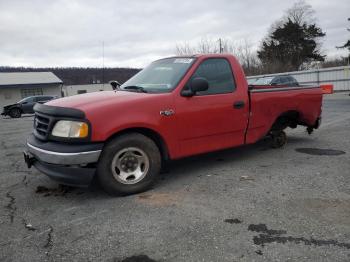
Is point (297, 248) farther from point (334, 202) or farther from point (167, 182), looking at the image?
point (167, 182)

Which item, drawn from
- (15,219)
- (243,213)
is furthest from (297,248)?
(15,219)

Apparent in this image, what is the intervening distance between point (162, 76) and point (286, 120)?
9.55 ft

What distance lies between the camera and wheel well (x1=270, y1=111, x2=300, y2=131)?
6776mm

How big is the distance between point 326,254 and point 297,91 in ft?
13.9

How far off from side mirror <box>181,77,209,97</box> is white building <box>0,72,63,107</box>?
4364cm

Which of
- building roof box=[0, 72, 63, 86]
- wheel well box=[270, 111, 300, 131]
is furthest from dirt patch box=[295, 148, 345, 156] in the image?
building roof box=[0, 72, 63, 86]

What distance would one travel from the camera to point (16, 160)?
711 cm

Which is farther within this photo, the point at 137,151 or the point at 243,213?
the point at 137,151

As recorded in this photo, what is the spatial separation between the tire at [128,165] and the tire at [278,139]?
9.92 feet

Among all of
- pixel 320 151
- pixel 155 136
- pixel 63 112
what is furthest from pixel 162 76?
pixel 320 151

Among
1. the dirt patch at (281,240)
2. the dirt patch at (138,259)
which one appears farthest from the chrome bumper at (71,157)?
the dirt patch at (281,240)

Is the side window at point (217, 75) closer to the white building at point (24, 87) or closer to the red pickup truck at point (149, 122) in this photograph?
the red pickup truck at point (149, 122)

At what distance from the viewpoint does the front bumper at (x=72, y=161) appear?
13.7 ft

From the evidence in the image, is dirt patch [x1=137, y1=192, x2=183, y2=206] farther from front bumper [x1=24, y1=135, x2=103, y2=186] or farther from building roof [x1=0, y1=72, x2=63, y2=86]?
building roof [x1=0, y1=72, x2=63, y2=86]
